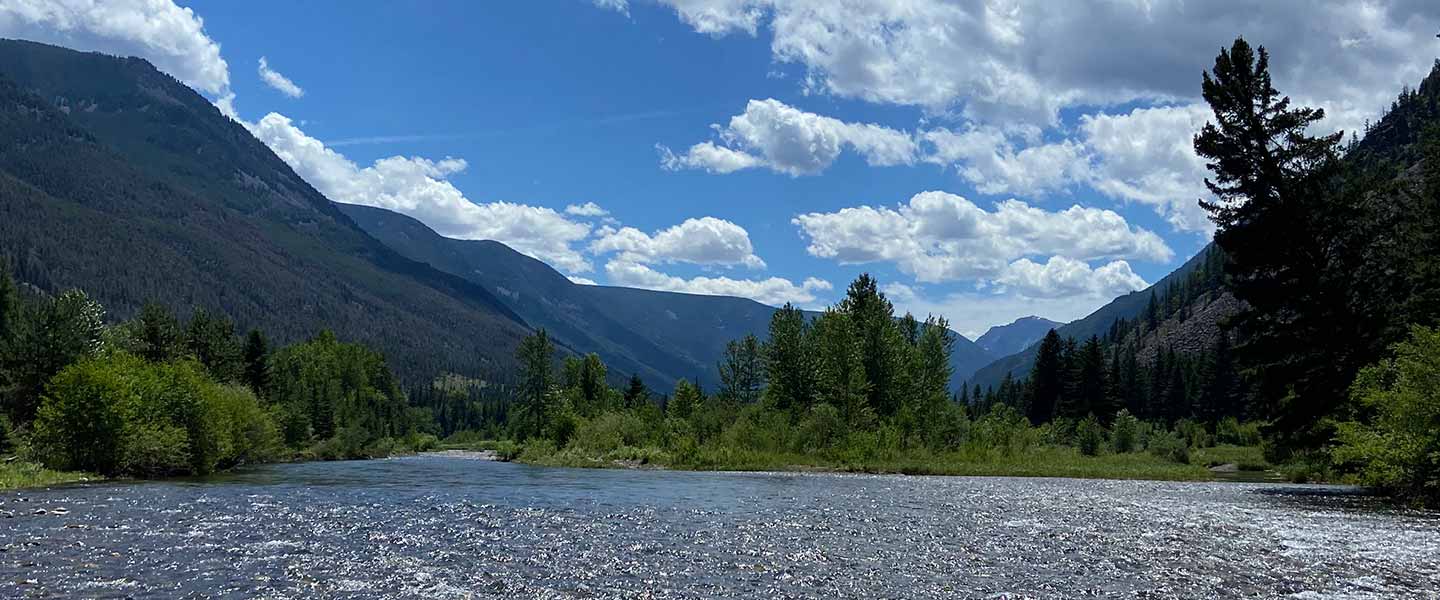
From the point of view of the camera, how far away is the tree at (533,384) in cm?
11856

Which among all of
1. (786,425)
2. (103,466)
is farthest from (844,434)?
(103,466)

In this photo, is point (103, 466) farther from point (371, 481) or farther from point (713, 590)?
point (713, 590)

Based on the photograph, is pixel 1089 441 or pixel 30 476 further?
pixel 1089 441

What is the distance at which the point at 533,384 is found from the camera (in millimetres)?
120125

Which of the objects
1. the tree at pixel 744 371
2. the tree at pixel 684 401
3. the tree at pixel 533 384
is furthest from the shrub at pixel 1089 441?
the tree at pixel 533 384

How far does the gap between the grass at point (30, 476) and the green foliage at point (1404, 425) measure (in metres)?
53.3

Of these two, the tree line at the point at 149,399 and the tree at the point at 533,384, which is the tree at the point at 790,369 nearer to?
the tree at the point at 533,384

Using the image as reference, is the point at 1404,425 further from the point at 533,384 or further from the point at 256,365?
the point at 256,365

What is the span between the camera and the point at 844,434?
240 feet

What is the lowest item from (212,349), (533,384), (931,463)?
(931,463)

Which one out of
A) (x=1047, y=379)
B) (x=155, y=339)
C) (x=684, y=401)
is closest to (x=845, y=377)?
(x=684, y=401)

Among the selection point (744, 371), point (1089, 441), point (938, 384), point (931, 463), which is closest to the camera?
point (931, 463)

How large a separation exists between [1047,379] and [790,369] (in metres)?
69.9

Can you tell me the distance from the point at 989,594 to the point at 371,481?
43819 mm
